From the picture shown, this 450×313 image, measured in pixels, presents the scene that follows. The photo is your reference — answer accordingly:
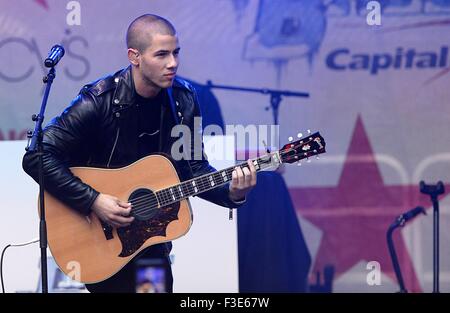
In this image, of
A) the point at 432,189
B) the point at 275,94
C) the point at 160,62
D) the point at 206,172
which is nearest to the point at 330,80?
the point at 275,94

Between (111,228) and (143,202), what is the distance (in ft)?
0.64

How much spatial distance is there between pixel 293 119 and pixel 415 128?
677mm

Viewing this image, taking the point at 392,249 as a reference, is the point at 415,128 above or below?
above

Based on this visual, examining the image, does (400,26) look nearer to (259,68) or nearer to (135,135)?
(259,68)

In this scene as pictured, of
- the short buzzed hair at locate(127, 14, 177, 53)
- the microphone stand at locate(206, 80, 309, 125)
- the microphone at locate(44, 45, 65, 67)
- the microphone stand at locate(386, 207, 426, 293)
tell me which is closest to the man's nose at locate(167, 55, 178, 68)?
the short buzzed hair at locate(127, 14, 177, 53)

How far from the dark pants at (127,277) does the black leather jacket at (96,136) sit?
1.08 feet

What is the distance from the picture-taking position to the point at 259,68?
194 inches

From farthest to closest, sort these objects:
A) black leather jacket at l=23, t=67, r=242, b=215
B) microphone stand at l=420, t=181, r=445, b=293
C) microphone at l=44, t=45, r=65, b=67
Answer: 1. microphone stand at l=420, t=181, r=445, b=293
2. black leather jacket at l=23, t=67, r=242, b=215
3. microphone at l=44, t=45, r=65, b=67

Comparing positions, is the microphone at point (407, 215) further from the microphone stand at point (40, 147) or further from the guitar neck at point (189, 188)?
the microphone stand at point (40, 147)

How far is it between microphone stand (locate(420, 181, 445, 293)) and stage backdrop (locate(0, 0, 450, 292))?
0.05m

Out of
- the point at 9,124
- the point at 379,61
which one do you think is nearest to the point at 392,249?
the point at 379,61

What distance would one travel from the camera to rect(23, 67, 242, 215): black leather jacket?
13.9ft

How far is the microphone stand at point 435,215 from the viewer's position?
16.0 feet

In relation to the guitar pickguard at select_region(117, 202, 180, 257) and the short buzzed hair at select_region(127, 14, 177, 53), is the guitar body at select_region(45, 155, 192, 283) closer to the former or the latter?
the guitar pickguard at select_region(117, 202, 180, 257)
